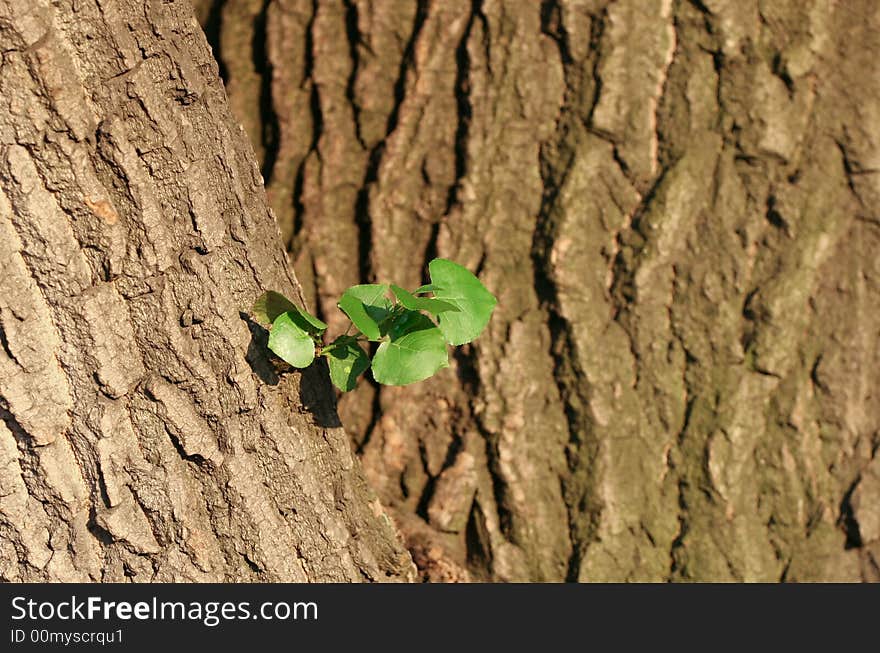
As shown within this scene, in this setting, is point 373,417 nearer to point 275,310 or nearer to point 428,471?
point 428,471

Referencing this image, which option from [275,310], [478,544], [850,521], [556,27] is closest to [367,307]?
[275,310]

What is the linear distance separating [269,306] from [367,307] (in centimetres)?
18

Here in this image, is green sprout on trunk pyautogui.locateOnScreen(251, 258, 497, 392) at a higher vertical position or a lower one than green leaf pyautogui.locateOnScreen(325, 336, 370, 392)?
higher

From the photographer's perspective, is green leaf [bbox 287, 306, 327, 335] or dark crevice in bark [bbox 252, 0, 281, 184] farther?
dark crevice in bark [bbox 252, 0, 281, 184]

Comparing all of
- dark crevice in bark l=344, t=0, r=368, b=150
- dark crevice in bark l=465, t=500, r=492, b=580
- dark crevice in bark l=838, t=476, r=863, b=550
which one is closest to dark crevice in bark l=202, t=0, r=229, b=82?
dark crevice in bark l=344, t=0, r=368, b=150

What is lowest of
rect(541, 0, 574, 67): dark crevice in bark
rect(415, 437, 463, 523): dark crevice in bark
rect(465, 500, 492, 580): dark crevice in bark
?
rect(465, 500, 492, 580): dark crevice in bark

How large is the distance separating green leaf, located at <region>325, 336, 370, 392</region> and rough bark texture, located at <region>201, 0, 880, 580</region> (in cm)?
62

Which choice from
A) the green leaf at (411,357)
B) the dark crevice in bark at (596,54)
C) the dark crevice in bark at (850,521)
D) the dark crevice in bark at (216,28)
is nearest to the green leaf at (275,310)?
the green leaf at (411,357)

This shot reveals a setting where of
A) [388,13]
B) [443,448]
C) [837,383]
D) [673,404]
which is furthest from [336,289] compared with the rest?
[837,383]

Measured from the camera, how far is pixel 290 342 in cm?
161

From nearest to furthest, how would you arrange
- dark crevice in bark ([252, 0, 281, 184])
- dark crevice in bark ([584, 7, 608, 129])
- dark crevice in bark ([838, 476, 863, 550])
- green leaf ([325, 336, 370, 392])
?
green leaf ([325, 336, 370, 392]), dark crevice in bark ([584, 7, 608, 129]), dark crevice in bark ([838, 476, 863, 550]), dark crevice in bark ([252, 0, 281, 184])

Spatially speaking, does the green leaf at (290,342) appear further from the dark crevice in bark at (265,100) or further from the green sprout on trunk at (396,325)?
the dark crevice in bark at (265,100)

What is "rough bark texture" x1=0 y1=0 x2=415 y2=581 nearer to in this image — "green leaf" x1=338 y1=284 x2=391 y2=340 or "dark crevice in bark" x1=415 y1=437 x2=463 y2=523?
"green leaf" x1=338 y1=284 x2=391 y2=340

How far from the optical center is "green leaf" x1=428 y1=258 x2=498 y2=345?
164 centimetres
